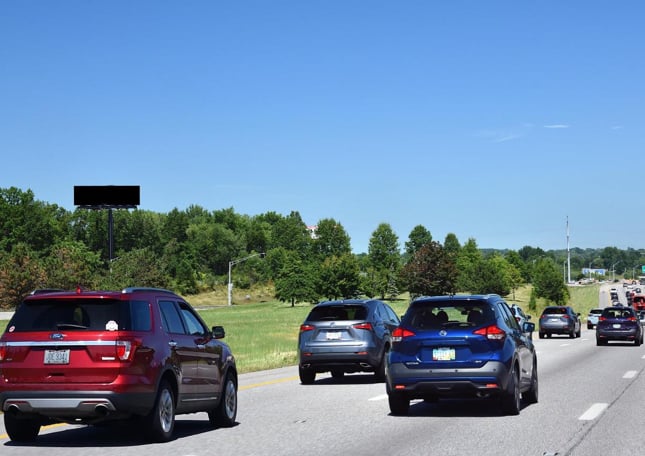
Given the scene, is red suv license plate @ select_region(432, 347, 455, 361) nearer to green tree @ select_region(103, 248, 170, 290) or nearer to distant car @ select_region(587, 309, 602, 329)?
distant car @ select_region(587, 309, 602, 329)

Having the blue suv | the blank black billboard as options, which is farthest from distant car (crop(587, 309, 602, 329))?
the blue suv

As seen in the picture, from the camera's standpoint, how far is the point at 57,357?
1116 cm

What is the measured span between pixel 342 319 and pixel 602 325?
68.8 feet

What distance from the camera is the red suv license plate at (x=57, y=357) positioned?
11141 mm

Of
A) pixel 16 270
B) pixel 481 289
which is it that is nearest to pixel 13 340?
pixel 16 270

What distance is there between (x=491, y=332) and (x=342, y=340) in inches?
285

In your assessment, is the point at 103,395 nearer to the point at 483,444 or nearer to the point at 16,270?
the point at 483,444

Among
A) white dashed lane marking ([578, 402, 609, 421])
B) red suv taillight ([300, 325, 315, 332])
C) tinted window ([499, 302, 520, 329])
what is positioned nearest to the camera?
white dashed lane marking ([578, 402, 609, 421])

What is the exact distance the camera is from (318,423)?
45.3 feet

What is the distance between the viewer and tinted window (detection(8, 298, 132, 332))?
11391 millimetres

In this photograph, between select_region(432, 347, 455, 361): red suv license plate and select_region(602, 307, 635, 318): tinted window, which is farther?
select_region(602, 307, 635, 318): tinted window

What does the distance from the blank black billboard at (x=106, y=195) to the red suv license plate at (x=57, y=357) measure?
89.6 metres

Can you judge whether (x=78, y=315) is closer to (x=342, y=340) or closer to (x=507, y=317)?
(x=507, y=317)

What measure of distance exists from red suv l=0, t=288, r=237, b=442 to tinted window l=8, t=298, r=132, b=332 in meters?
0.01
